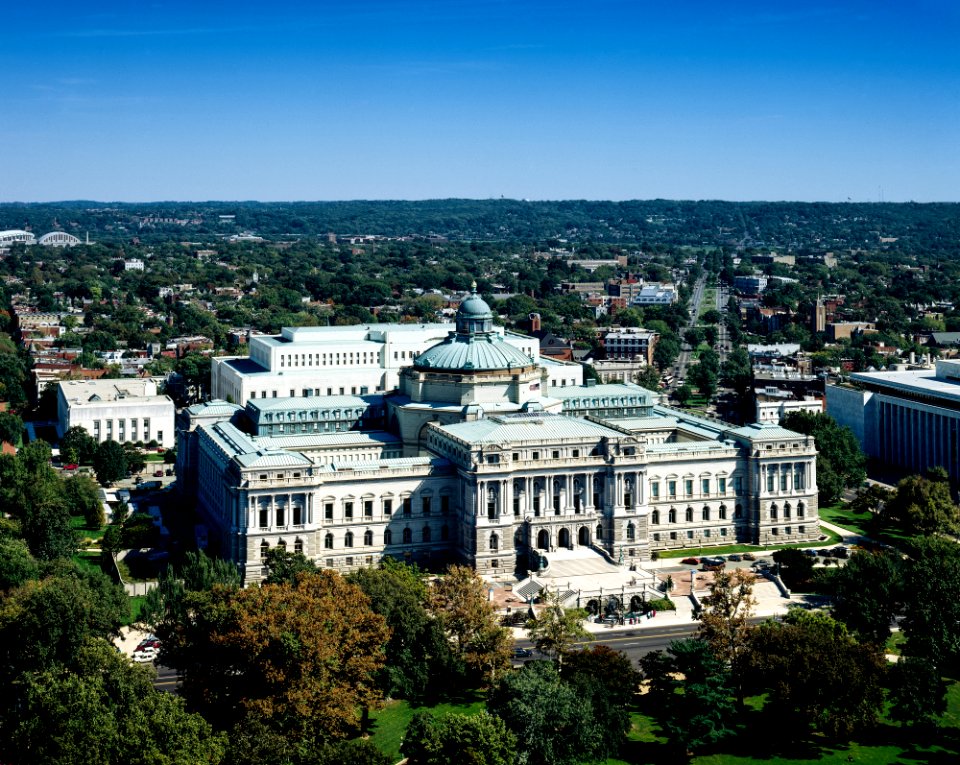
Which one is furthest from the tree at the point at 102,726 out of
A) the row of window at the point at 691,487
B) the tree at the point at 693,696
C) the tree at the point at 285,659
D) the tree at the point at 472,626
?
the row of window at the point at 691,487

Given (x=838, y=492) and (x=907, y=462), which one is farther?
(x=907, y=462)

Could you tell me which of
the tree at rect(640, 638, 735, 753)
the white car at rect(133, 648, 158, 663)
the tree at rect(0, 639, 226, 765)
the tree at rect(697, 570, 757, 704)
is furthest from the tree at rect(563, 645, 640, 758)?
the white car at rect(133, 648, 158, 663)

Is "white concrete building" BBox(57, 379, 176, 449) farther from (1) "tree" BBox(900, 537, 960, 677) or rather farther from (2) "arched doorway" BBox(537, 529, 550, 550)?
(1) "tree" BBox(900, 537, 960, 677)

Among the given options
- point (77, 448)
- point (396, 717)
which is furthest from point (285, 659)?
point (77, 448)

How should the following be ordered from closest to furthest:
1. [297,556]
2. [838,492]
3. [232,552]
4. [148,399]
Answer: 1. [297,556]
2. [232,552]
3. [838,492]
4. [148,399]

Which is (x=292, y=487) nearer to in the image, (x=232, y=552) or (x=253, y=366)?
(x=232, y=552)

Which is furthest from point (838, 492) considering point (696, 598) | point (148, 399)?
point (148, 399)
